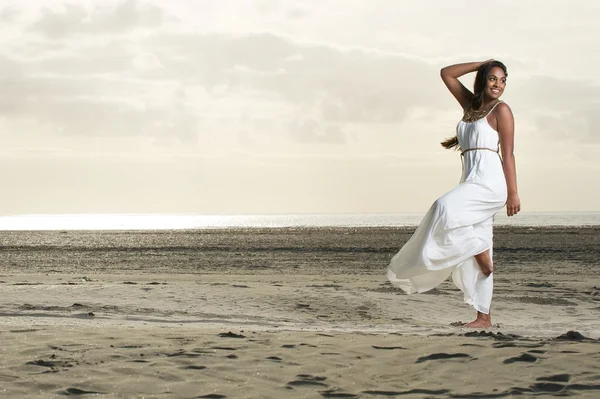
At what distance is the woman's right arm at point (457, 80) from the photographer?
24.9 ft

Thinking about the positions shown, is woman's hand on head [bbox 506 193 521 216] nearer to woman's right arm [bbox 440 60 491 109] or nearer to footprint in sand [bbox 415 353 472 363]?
woman's right arm [bbox 440 60 491 109]

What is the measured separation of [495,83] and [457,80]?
1.32 feet

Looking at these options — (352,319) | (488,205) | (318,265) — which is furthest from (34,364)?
(318,265)

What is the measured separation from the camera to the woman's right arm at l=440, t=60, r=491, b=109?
299 inches

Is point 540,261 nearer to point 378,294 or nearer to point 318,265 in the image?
point 318,265

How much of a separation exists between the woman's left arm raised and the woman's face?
12 centimetres

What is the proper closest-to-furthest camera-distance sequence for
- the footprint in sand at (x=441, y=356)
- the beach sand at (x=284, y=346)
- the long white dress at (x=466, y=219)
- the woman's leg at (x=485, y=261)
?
the beach sand at (x=284, y=346) → the footprint in sand at (x=441, y=356) → the long white dress at (x=466, y=219) → the woman's leg at (x=485, y=261)

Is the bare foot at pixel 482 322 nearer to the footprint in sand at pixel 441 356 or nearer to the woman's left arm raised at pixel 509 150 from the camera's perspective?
the woman's left arm raised at pixel 509 150

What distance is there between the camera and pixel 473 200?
734cm

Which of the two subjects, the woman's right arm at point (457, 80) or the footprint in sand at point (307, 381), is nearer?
the footprint in sand at point (307, 381)

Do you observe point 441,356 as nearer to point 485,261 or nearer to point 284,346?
point 284,346

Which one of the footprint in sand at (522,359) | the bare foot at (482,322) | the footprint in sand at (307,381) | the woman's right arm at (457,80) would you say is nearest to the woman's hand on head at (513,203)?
the woman's right arm at (457,80)

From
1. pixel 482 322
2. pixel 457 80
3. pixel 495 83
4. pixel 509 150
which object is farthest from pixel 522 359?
pixel 457 80

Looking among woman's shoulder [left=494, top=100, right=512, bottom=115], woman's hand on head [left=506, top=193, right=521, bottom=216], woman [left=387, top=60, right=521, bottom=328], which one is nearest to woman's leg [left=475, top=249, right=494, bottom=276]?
woman [left=387, top=60, right=521, bottom=328]
